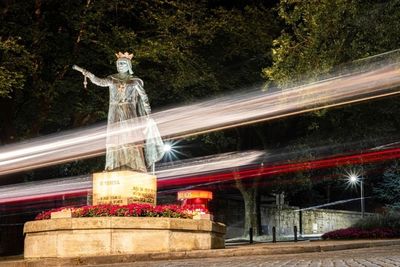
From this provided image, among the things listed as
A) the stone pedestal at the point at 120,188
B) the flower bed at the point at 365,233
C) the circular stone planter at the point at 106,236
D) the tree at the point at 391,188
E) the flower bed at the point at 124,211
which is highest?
the tree at the point at 391,188

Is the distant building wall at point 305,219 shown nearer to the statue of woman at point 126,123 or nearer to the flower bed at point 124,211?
the statue of woman at point 126,123

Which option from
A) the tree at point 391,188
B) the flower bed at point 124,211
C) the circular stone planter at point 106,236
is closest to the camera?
the circular stone planter at point 106,236

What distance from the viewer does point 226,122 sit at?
29.5m

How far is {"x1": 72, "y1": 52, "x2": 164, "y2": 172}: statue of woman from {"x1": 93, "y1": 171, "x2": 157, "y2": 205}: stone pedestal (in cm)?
38

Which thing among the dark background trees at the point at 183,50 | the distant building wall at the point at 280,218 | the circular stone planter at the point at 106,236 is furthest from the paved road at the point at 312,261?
the distant building wall at the point at 280,218

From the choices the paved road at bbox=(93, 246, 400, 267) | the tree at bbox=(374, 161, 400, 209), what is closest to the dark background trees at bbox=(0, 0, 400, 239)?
the paved road at bbox=(93, 246, 400, 267)

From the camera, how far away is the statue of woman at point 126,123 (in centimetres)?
1698

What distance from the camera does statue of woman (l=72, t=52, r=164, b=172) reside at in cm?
1698

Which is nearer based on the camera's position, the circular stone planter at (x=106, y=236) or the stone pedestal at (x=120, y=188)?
the circular stone planter at (x=106, y=236)

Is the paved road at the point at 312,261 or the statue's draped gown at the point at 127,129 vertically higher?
the statue's draped gown at the point at 127,129

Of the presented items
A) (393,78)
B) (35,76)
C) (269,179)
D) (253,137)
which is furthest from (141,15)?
(269,179)

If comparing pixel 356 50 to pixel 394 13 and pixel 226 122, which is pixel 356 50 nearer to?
pixel 394 13

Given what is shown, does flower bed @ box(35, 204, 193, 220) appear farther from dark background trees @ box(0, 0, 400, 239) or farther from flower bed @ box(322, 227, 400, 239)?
Result: flower bed @ box(322, 227, 400, 239)

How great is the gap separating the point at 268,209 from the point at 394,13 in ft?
82.4
